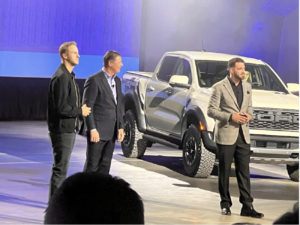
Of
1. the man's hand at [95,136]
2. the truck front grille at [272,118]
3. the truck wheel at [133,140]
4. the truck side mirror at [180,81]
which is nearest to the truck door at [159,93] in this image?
the truck wheel at [133,140]

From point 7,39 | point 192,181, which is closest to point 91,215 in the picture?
point 192,181

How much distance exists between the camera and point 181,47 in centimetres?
1780

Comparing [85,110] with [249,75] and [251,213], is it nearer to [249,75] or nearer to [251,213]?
[251,213]

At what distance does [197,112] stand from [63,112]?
3990 millimetres

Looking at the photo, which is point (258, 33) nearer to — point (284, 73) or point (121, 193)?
point (284, 73)

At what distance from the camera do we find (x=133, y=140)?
11.7 m

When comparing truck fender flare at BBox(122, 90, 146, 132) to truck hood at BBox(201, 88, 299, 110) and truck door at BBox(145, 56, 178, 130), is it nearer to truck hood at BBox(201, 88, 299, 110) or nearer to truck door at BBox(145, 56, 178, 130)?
truck door at BBox(145, 56, 178, 130)

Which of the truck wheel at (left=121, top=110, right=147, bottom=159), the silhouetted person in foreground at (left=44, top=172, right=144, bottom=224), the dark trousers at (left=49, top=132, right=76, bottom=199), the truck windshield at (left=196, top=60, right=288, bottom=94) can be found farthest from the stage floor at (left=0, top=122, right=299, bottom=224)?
the silhouetted person in foreground at (left=44, top=172, right=144, bottom=224)

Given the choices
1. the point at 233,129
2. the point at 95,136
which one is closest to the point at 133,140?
the point at 233,129

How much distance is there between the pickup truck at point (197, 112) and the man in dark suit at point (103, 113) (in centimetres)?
290

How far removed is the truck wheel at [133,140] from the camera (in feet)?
38.4

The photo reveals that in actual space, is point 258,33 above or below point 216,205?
above

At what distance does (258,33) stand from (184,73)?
6.49m

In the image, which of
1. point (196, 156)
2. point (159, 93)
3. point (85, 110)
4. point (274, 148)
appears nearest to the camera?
point (85, 110)
